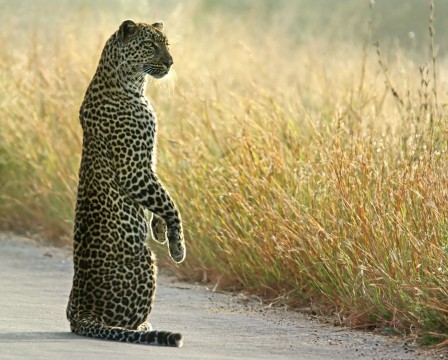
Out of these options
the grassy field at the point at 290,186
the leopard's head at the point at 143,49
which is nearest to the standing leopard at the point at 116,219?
the leopard's head at the point at 143,49

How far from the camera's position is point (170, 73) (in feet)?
29.3

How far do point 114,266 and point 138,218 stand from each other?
1.07 ft

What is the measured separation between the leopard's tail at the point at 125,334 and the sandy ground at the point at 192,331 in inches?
2.1

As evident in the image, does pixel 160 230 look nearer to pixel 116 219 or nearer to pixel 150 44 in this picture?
pixel 116 219

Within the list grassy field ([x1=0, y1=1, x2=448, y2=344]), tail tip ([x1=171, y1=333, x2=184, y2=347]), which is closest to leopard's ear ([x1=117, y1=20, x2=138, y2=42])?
grassy field ([x1=0, y1=1, x2=448, y2=344])

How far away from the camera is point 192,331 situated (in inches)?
344

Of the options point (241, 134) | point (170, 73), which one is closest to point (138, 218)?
point (170, 73)

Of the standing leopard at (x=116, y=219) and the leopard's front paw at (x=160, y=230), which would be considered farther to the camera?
the leopard's front paw at (x=160, y=230)

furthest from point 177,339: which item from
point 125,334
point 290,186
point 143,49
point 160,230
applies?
point 290,186

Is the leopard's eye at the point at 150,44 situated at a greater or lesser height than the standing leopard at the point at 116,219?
greater

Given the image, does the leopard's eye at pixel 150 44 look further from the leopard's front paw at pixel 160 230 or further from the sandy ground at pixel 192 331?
the sandy ground at pixel 192 331

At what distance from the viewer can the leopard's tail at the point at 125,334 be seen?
7873 millimetres

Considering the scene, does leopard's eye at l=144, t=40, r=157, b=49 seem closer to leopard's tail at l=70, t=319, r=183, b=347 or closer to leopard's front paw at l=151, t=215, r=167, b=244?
leopard's front paw at l=151, t=215, r=167, b=244

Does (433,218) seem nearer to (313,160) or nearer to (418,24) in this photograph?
(313,160)
